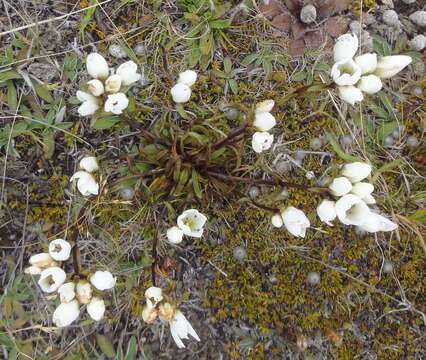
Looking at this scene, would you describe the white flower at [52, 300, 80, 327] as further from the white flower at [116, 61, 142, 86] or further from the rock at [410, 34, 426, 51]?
the rock at [410, 34, 426, 51]

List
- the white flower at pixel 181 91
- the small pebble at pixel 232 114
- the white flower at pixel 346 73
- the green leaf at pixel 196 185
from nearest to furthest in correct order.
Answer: the white flower at pixel 346 73, the white flower at pixel 181 91, the green leaf at pixel 196 185, the small pebble at pixel 232 114

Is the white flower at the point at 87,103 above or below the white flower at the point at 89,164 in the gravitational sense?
above

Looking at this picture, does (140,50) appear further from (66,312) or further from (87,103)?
(66,312)

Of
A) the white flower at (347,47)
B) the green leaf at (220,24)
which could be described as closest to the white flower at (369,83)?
the white flower at (347,47)

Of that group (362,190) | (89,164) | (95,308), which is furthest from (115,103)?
(362,190)

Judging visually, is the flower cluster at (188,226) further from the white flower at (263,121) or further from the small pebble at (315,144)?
the small pebble at (315,144)
